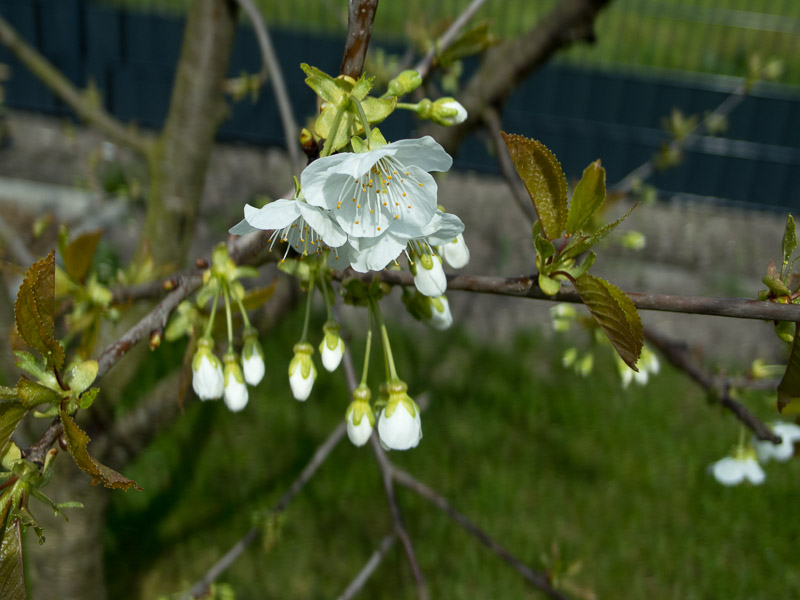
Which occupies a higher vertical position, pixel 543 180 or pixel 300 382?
pixel 543 180

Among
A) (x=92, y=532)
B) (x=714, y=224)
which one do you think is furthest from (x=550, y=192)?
(x=714, y=224)

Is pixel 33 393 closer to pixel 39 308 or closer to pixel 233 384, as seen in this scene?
pixel 39 308

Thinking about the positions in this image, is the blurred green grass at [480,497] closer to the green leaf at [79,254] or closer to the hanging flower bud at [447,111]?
the green leaf at [79,254]

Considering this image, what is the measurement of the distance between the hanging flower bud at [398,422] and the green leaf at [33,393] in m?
0.40

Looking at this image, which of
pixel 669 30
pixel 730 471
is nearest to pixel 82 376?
pixel 730 471

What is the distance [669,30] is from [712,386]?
4.47 meters

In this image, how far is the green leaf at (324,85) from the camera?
691 mm

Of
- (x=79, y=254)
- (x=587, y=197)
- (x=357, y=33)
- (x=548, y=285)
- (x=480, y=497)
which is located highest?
(x=357, y=33)

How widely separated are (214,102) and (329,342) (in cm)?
122

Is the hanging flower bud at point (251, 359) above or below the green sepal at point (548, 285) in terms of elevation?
below

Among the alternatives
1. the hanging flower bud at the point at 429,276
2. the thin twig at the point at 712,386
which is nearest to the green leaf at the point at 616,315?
the hanging flower bud at the point at 429,276

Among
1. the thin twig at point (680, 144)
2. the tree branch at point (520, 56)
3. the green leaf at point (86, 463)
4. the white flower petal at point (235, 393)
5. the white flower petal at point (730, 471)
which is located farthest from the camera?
the thin twig at point (680, 144)

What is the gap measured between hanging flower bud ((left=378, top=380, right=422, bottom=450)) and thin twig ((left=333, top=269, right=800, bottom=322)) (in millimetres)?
172

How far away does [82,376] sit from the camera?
2.33 feet
